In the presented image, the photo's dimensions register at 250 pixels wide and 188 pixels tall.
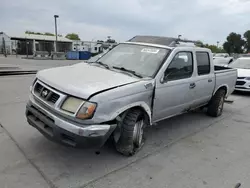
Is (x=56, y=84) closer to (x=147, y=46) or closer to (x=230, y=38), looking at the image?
(x=147, y=46)

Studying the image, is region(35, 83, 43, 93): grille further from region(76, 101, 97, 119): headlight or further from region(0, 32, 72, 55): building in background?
region(0, 32, 72, 55): building in background

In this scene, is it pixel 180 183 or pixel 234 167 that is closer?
pixel 180 183

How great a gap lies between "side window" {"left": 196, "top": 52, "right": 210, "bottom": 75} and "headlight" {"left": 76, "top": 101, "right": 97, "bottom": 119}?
2.86m

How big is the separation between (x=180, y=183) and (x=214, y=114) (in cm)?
335

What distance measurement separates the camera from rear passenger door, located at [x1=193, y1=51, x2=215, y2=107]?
461 cm

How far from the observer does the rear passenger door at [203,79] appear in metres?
4.61

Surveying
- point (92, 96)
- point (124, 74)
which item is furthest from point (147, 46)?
point (92, 96)

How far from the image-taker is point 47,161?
3.15 m

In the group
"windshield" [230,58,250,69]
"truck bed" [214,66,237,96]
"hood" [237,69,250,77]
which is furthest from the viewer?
"windshield" [230,58,250,69]

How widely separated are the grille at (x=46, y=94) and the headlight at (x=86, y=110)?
44cm

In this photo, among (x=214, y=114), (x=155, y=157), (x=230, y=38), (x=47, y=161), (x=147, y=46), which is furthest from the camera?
(x=230, y=38)

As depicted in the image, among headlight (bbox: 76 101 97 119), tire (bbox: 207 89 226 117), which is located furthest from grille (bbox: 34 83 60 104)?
tire (bbox: 207 89 226 117)

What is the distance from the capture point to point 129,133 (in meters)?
3.26

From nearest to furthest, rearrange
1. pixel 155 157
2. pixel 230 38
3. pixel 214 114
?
pixel 155 157 → pixel 214 114 → pixel 230 38
